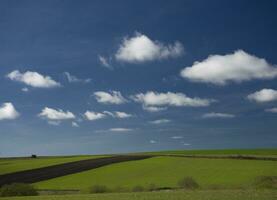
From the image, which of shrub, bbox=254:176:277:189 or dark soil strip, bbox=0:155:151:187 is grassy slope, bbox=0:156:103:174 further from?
shrub, bbox=254:176:277:189

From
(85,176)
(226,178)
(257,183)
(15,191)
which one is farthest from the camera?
(85,176)

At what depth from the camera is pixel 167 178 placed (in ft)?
204

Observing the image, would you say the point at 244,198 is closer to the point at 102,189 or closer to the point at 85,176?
the point at 102,189

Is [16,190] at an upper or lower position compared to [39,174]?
lower

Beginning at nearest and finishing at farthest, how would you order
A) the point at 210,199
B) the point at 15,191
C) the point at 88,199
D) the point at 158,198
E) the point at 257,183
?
the point at 210,199 < the point at 158,198 < the point at 88,199 < the point at 257,183 < the point at 15,191

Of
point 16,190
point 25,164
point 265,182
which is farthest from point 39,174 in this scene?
point 265,182

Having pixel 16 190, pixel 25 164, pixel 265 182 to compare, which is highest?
pixel 25 164

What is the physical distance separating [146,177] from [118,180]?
498 cm

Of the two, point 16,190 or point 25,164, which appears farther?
point 25,164

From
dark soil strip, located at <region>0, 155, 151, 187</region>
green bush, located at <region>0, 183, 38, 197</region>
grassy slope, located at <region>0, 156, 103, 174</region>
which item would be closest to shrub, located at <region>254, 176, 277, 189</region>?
green bush, located at <region>0, 183, 38, 197</region>

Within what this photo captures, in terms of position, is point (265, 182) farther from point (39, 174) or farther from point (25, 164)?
point (25, 164)

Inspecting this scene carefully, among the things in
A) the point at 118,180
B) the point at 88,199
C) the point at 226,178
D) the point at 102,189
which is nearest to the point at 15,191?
the point at 102,189

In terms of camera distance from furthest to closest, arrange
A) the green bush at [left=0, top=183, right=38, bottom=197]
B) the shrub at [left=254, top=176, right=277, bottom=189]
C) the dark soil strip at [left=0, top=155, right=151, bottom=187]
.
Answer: the dark soil strip at [left=0, top=155, right=151, bottom=187] < the green bush at [left=0, top=183, right=38, bottom=197] < the shrub at [left=254, top=176, right=277, bottom=189]

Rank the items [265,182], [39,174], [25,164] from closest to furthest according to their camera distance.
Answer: [265,182], [39,174], [25,164]
